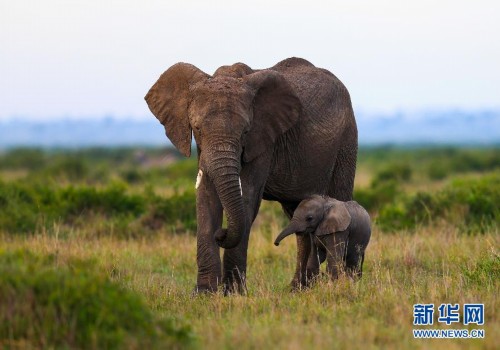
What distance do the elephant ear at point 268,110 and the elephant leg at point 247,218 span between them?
0.17 metres

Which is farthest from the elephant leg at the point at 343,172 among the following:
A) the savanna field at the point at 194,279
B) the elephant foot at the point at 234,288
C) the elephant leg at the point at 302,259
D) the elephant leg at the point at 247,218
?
the elephant foot at the point at 234,288

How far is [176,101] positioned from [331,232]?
7.01ft

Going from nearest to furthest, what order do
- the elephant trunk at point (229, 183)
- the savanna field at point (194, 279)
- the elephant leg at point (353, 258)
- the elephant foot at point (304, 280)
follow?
1. the savanna field at point (194, 279)
2. the elephant trunk at point (229, 183)
3. the elephant foot at point (304, 280)
4. the elephant leg at point (353, 258)

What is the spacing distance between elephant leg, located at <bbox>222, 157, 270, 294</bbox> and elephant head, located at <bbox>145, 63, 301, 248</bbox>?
17 cm

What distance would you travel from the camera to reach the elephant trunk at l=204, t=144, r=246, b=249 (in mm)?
9094

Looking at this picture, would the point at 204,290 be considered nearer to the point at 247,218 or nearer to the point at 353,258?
the point at 247,218

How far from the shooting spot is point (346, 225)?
33.3 feet

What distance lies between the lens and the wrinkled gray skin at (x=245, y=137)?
923 cm

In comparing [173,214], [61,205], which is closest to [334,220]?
[173,214]

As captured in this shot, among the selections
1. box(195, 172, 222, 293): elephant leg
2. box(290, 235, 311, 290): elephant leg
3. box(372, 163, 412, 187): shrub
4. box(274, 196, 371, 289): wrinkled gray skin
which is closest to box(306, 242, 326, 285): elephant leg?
box(274, 196, 371, 289): wrinkled gray skin

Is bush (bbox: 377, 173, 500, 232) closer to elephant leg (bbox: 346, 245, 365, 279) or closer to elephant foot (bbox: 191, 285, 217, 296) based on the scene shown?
elephant leg (bbox: 346, 245, 365, 279)

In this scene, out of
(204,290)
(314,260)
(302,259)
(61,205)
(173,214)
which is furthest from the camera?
(61,205)

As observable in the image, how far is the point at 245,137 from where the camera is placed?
9609 millimetres

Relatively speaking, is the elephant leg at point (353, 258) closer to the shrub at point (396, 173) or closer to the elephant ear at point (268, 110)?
the elephant ear at point (268, 110)
